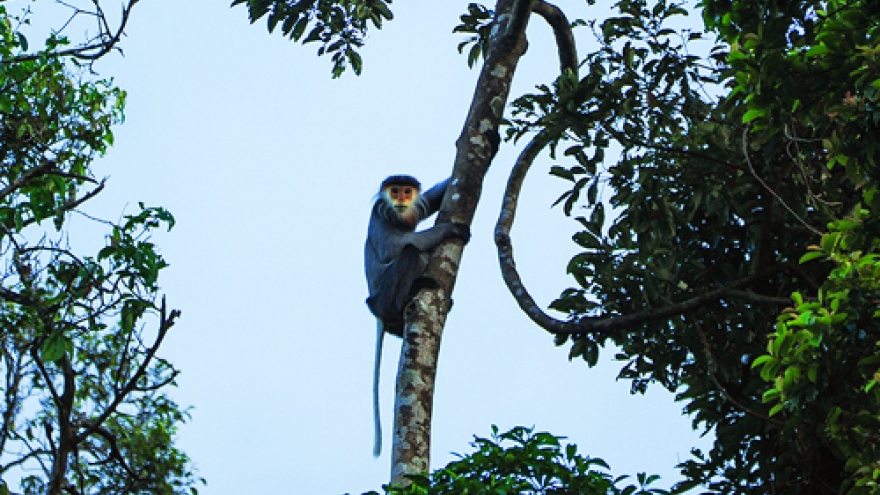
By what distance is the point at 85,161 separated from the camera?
619cm

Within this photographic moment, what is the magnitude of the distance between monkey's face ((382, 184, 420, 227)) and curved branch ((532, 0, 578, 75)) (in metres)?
1.63

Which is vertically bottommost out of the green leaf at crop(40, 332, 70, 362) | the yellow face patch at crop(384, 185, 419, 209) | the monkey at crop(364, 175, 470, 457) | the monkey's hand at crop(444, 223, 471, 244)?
the green leaf at crop(40, 332, 70, 362)

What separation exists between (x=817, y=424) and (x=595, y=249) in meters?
1.18

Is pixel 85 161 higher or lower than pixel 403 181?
lower

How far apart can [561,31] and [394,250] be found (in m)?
1.74

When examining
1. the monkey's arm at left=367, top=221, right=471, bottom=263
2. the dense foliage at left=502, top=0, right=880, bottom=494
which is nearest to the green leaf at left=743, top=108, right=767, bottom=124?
the dense foliage at left=502, top=0, right=880, bottom=494

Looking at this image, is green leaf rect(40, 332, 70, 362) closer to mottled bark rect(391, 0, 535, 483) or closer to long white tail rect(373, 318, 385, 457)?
mottled bark rect(391, 0, 535, 483)

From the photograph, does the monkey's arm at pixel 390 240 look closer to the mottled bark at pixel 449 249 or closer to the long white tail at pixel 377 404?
the long white tail at pixel 377 404

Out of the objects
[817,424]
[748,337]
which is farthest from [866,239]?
[748,337]

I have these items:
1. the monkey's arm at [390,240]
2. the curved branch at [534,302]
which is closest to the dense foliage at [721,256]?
the curved branch at [534,302]

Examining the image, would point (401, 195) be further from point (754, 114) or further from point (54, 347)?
point (754, 114)

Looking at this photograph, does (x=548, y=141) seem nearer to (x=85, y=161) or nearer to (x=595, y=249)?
(x=595, y=249)

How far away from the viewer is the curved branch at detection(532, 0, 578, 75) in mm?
5727

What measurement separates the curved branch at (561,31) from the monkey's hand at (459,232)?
133cm
